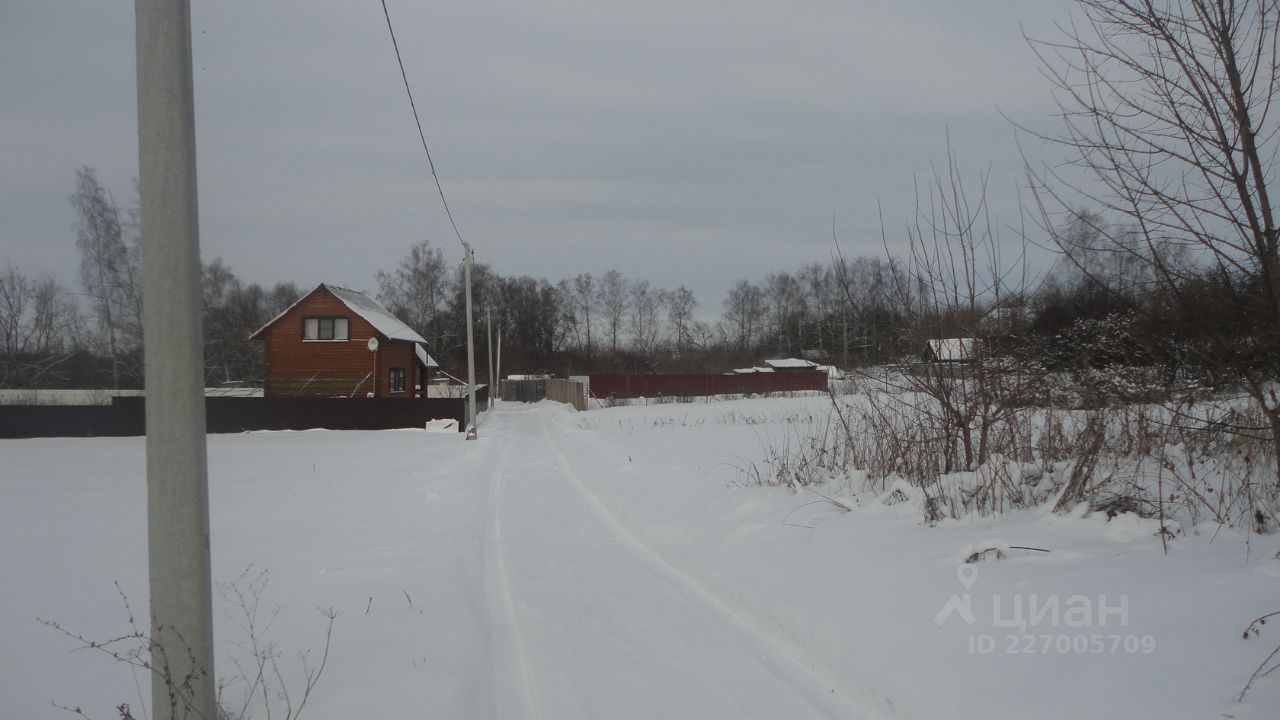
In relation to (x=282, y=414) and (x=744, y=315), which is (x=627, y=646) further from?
(x=744, y=315)

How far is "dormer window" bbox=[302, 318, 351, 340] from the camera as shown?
2995cm

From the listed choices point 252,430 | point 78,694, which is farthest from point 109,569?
point 252,430

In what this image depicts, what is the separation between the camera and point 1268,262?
348 cm

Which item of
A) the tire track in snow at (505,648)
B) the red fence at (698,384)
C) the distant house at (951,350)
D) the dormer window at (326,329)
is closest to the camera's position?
the tire track in snow at (505,648)

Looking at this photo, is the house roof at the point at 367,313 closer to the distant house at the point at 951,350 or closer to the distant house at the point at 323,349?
the distant house at the point at 323,349

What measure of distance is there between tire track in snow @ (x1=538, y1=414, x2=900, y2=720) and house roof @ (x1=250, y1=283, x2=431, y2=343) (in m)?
26.8

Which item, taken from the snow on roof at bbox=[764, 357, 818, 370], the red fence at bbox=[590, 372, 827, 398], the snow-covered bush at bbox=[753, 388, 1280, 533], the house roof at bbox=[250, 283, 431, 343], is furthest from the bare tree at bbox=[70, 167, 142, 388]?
the snow on roof at bbox=[764, 357, 818, 370]

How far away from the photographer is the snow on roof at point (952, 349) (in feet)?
18.8

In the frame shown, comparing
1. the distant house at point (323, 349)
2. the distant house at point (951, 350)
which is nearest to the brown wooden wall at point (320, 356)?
the distant house at point (323, 349)

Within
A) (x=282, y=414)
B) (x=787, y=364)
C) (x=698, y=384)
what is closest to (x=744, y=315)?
(x=787, y=364)

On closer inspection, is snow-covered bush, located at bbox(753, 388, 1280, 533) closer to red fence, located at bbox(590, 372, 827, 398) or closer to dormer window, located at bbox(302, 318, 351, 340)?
dormer window, located at bbox(302, 318, 351, 340)

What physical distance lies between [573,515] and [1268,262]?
6.88m

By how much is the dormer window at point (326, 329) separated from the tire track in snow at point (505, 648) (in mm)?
26364
